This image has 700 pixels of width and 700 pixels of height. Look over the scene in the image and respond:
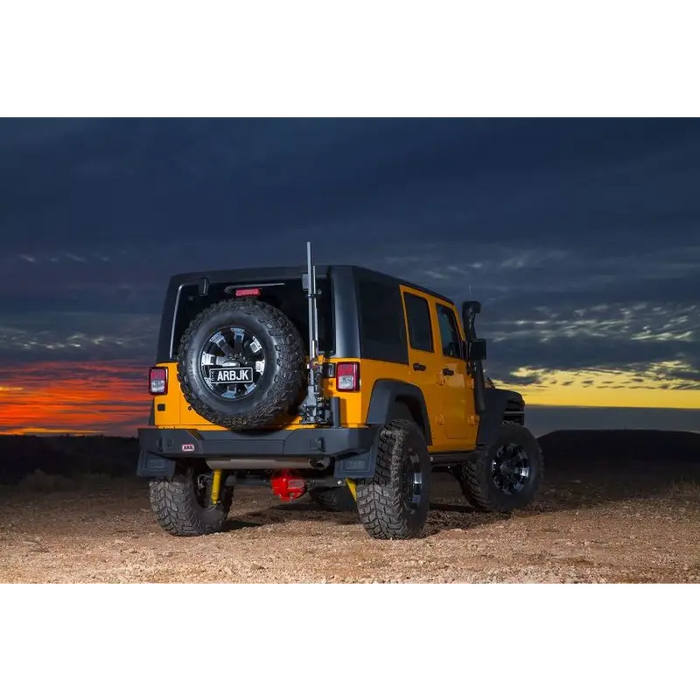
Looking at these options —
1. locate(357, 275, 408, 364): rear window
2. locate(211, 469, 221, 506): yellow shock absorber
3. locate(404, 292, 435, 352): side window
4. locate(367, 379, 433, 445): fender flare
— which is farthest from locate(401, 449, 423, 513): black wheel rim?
locate(211, 469, 221, 506): yellow shock absorber

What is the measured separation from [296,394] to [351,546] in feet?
4.91

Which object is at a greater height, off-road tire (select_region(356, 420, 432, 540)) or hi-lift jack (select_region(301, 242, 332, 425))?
hi-lift jack (select_region(301, 242, 332, 425))

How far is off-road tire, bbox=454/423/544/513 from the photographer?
12773 millimetres

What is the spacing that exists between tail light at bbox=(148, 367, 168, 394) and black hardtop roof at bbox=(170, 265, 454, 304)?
0.86 metres

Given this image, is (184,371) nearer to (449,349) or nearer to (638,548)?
(449,349)

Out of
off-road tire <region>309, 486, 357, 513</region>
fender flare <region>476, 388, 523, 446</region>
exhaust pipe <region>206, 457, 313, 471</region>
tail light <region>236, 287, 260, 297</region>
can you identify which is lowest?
off-road tire <region>309, 486, 357, 513</region>

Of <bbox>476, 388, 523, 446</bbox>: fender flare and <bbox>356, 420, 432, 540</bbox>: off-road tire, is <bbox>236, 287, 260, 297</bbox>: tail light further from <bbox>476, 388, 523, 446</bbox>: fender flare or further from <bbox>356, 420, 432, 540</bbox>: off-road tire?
<bbox>476, 388, 523, 446</bbox>: fender flare

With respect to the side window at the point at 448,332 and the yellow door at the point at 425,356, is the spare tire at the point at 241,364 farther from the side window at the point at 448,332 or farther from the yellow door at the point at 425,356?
the side window at the point at 448,332

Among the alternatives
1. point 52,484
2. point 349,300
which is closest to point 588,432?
point 52,484

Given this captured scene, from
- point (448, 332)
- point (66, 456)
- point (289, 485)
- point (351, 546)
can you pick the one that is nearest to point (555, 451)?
point (66, 456)

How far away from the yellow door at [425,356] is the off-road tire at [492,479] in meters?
1.36

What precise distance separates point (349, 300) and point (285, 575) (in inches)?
110

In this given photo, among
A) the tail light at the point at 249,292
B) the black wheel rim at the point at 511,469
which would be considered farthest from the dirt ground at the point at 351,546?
the tail light at the point at 249,292

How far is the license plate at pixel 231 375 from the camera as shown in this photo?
9.29m
